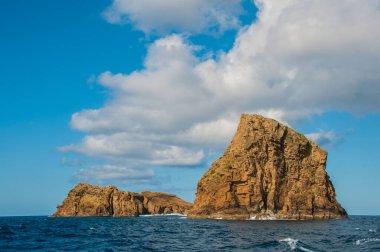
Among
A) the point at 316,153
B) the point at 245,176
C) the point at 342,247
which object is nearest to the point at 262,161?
the point at 245,176

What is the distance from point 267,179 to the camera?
14500cm

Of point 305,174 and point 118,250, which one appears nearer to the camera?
point 118,250

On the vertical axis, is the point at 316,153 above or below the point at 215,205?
above

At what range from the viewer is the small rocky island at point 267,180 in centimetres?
13888

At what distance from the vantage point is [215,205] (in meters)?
143

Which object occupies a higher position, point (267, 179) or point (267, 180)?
point (267, 179)

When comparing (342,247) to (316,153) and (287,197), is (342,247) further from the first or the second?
(316,153)

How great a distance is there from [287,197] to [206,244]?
96199 mm

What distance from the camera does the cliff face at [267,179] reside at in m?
139

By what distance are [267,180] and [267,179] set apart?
0.36 metres

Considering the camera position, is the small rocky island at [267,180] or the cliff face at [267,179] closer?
the small rocky island at [267,180]

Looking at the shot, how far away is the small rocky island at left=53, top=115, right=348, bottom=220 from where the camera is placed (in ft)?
456

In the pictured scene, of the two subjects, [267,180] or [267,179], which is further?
[267,179]

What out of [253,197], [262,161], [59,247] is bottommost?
[59,247]
